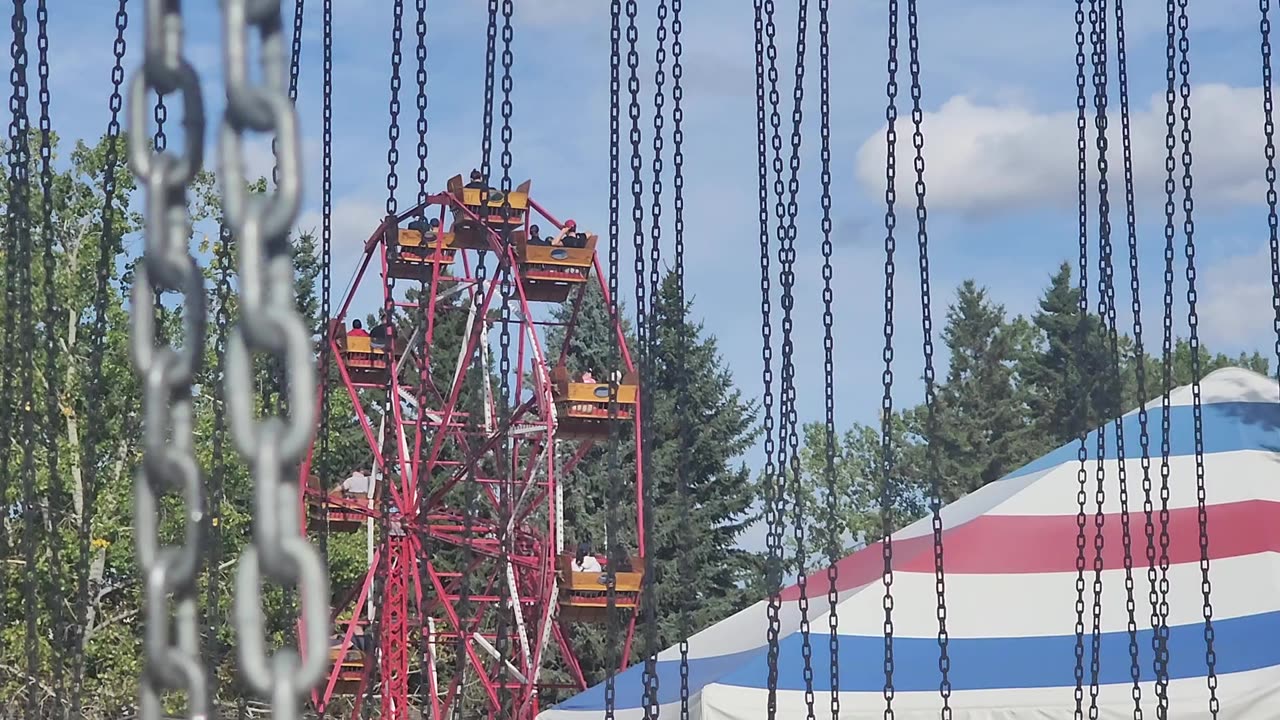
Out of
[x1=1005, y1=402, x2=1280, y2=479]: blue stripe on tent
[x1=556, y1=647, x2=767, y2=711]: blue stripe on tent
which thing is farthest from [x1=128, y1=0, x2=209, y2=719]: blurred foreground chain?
[x1=1005, y1=402, x2=1280, y2=479]: blue stripe on tent

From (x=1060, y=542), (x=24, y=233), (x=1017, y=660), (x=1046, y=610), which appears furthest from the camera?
(x=1060, y=542)

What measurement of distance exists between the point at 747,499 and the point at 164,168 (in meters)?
26.5

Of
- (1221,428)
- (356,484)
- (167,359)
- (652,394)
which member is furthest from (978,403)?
(167,359)

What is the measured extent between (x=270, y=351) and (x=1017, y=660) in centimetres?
672

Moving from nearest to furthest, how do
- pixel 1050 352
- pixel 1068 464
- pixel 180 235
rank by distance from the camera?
1. pixel 180 235
2. pixel 1068 464
3. pixel 1050 352

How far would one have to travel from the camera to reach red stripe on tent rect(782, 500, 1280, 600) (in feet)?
25.9

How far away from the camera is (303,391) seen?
2.95 feet

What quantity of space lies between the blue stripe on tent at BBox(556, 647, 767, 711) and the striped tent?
2 cm

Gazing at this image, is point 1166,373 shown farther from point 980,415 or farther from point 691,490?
point 980,415

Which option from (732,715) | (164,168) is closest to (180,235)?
(164,168)

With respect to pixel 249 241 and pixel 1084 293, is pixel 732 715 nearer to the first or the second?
pixel 1084 293

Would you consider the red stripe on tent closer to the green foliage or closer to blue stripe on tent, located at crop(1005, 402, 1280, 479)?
blue stripe on tent, located at crop(1005, 402, 1280, 479)

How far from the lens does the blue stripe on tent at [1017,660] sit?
7000mm

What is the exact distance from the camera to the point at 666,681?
7.95m
